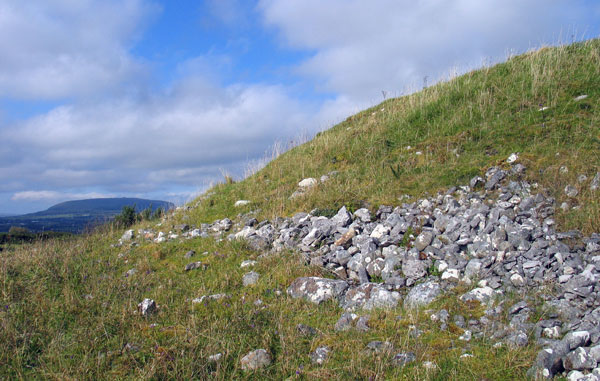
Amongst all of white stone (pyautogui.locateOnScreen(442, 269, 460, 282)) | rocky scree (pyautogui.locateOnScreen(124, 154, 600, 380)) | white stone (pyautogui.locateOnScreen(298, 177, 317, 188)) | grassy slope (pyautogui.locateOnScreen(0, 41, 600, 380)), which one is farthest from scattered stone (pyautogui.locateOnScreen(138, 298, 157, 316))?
white stone (pyautogui.locateOnScreen(298, 177, 317, 188))

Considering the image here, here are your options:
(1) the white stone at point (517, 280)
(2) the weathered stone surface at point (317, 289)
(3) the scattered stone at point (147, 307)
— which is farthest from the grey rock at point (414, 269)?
(3) the scattered stone at point (147, 307)

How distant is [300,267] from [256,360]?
8.83 feet

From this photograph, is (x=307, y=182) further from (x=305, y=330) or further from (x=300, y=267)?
(x=305, y=330)

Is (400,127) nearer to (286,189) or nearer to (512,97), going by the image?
(512,97)

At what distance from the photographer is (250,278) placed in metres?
6.73

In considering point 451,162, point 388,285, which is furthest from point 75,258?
point 451,162

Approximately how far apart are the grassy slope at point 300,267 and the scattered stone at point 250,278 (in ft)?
0.71

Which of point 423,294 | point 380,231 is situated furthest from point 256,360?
point 380,231

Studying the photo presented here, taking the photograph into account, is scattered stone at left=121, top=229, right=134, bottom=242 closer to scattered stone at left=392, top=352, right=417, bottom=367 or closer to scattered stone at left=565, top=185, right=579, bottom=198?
scattered stone at left=392, top=352, right=417, bottom=367

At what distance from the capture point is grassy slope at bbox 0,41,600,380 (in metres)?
4.07

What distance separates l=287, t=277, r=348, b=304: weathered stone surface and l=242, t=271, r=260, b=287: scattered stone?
2.50 ft

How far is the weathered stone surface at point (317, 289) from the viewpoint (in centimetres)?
579

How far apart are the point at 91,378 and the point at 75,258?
221 inches

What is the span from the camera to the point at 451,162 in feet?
30.7
